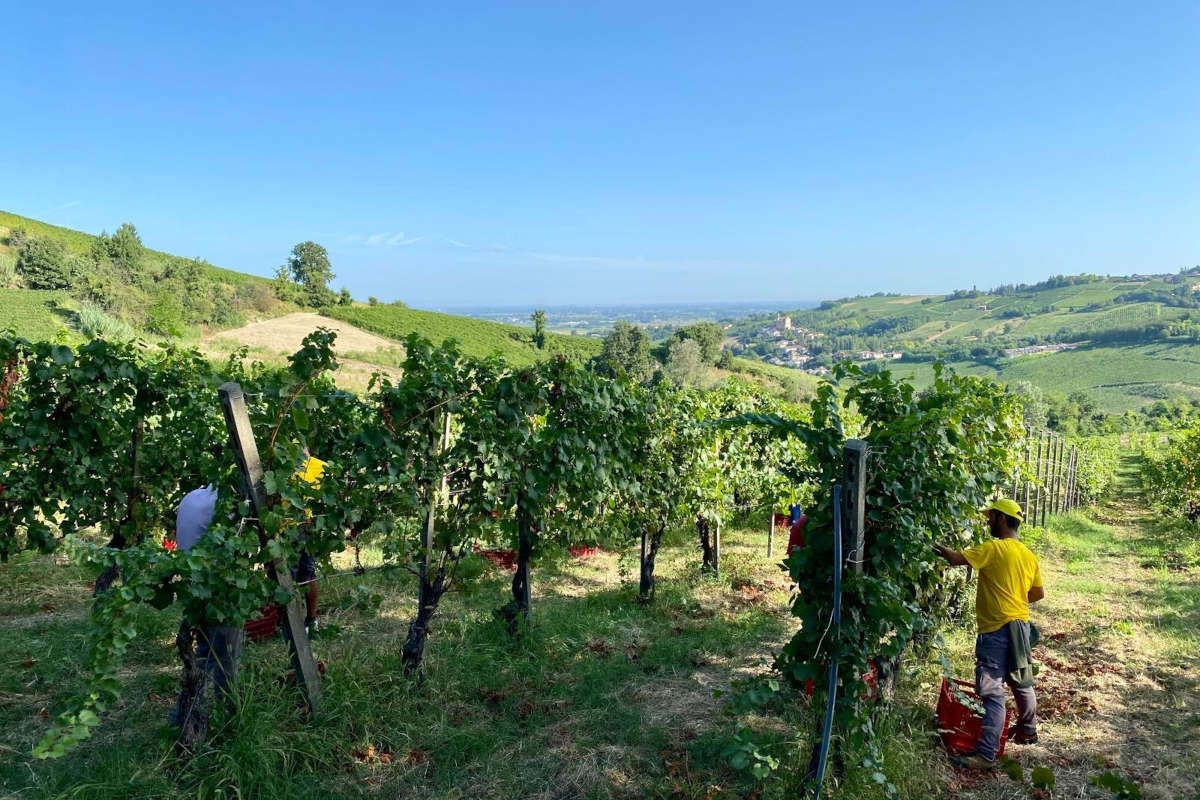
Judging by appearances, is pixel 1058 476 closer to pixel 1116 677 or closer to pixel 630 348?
pixel 1116 677

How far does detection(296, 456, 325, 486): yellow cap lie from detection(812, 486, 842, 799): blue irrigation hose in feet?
10.3

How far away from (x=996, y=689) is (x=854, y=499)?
2.04m

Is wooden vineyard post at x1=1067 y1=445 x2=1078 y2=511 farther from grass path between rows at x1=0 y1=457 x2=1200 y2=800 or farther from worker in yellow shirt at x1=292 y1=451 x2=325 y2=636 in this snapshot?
worker in yellow shirt at x1=292 y1=451 x2=325 y2=636

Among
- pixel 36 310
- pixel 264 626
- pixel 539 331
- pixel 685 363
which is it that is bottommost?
pixel 685 363

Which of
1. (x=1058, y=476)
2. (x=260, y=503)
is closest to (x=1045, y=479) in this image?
(x=1058, y=476)

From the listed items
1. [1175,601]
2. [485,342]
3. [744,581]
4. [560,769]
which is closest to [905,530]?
[560,769]

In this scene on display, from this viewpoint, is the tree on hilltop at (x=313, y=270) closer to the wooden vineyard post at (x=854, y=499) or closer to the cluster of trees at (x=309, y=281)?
the cluster of trees at (x=309, y=281)

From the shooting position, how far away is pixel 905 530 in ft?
11.3

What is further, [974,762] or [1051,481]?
[1051,481]

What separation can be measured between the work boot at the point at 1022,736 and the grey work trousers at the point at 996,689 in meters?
0.01

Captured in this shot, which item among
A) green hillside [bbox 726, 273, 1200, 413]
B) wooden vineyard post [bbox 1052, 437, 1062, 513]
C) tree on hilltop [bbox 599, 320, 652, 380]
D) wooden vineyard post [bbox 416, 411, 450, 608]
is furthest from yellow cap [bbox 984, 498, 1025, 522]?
tree on hilltop [bbox 599, 320, 652, 380]

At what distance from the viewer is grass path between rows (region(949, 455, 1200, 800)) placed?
3.94 metres

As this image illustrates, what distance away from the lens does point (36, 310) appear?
105 ft

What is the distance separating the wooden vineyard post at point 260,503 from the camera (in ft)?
11.5
